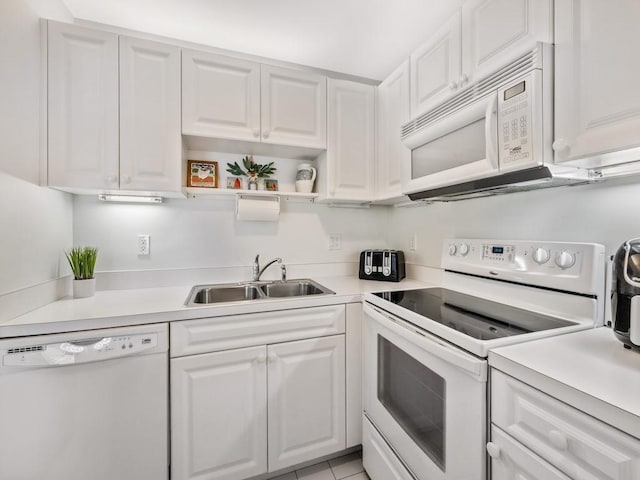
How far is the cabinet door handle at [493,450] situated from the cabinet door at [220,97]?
1.71 metres

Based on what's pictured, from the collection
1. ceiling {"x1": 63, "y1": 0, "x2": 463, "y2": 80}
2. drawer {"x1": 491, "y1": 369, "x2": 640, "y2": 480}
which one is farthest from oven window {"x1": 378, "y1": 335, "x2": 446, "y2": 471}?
ceiling {"x1": 63, "y1": 0, "x2": 463, "y2": 80}

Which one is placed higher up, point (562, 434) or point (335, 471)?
point (562, 434)

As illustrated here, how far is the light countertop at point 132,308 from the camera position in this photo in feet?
3.61

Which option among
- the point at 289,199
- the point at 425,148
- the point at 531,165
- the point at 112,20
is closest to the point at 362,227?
the point at 289,199

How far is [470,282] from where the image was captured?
1.51 metres

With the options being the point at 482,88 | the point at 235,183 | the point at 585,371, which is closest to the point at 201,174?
the point at 235,183

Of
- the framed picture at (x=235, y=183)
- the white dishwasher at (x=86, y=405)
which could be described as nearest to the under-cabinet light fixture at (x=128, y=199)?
the framed picture at (x=235, y=183)

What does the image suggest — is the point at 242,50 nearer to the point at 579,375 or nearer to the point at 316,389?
the point at 316,389

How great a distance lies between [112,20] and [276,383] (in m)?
2.20

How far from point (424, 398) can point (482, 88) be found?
125 centimetres

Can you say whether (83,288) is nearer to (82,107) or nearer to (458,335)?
(82,107)

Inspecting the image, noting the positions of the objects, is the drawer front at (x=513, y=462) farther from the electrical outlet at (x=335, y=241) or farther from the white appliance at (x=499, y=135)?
the electrical outlet at (x=335, y=241)

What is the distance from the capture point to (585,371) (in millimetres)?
692

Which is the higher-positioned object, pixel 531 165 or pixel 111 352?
pixel 531 165
